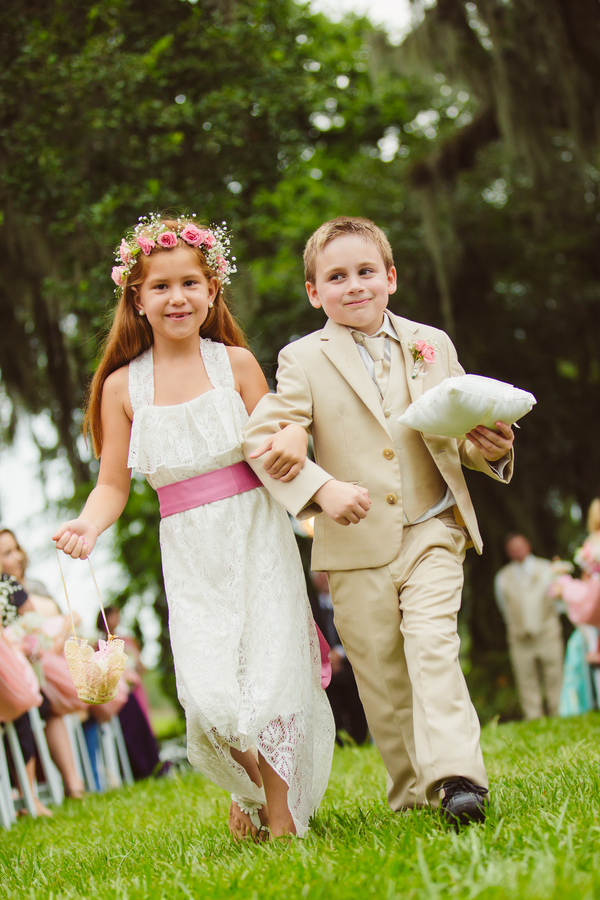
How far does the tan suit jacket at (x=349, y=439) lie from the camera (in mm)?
2703

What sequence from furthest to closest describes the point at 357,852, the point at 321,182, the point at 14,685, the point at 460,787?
the point at 321,182, the point at 14,685, the point at 460,787, the point at 357,852

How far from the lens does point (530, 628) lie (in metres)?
9.98

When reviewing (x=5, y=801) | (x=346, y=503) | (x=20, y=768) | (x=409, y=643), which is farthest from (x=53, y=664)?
(x=346, y=503)

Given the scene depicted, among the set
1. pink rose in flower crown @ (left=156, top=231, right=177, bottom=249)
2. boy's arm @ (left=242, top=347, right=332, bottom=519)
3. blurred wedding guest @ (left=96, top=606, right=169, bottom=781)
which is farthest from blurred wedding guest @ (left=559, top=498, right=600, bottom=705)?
pink rose in flower crown @ (left=156, top=231, right=177, bottom=249)

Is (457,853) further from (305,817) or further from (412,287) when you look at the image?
(412,287)

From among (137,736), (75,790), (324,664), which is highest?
(324,664)

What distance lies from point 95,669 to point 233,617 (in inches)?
16.6

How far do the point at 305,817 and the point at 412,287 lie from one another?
9007mm

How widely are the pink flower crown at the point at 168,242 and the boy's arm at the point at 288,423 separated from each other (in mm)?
475

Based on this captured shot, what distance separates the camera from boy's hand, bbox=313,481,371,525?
245cm

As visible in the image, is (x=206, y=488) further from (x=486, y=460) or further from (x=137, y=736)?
(x=137, y=736)

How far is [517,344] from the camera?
1138cm

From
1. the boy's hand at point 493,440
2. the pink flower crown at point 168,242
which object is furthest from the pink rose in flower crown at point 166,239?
the boy's hand at point 493,440

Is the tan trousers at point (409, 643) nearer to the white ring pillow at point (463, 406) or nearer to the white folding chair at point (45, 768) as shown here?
the white ring pillow at point (463, 406)
